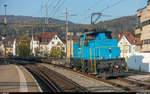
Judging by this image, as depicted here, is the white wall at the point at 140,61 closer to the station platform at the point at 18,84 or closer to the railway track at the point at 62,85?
the railway track at the point at 62,85

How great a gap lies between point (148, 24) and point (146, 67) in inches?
692

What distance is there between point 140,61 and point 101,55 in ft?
21.0

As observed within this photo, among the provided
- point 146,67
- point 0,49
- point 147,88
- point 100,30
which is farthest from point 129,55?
point 0,49

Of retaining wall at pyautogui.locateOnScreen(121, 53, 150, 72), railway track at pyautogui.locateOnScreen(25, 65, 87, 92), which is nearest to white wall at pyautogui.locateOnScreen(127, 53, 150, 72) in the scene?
retaining wall at pyautogui.locateOnScreen(121, 53, 150, 72)

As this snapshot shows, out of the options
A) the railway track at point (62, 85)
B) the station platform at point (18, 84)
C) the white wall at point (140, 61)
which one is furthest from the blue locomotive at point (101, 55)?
the white wall at point (140, 61)

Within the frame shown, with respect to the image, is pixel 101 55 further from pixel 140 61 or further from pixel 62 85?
pixel 140 61

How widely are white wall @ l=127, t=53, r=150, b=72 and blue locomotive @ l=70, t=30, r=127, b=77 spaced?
4.56 m

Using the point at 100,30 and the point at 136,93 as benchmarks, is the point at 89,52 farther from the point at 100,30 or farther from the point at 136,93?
the point at 136,93

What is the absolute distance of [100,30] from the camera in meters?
14.6

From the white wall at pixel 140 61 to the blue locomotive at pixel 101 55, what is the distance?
15.0ft

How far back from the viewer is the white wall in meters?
17.1

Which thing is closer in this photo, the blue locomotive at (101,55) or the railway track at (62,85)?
the railway track at (62,85)

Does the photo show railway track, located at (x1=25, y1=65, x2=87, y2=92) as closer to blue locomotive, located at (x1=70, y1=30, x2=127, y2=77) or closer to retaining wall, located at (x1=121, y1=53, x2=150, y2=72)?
blue locomotive, located at (x1=70, y1=30, x2=127, y2=77)

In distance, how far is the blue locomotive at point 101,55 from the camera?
1284 cm
